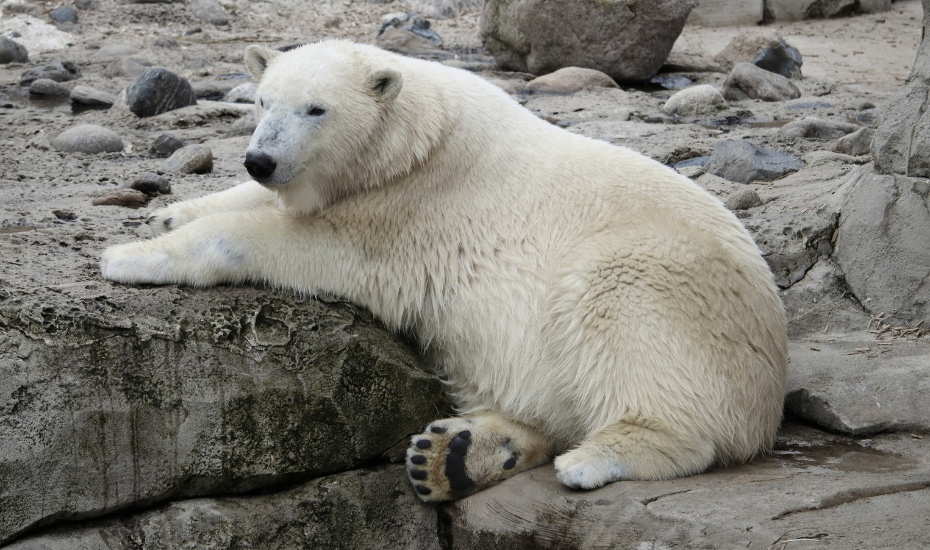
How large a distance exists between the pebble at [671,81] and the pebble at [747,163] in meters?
5.21

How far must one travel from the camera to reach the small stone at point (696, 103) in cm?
804

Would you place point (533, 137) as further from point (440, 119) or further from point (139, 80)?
point (139, 80)

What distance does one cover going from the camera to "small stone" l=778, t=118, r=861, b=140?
6.43m

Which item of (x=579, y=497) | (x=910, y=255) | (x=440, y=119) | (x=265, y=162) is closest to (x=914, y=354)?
(x=910, y=255)

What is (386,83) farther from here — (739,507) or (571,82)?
(571,82)

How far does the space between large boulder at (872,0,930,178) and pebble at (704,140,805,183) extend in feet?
4.78

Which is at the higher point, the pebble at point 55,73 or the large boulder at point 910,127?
the large boulder at point 910,127

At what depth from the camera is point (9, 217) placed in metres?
3.80

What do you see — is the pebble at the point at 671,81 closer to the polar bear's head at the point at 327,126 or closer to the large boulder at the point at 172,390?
the polar bear's head at the point at 327,126

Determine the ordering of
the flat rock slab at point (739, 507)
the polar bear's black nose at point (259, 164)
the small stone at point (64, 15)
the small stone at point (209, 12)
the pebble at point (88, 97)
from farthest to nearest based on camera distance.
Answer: the small stone at point (209, 12), the small stone at point (64, 15), the pebble at point (88, 97), the polar bear's black nose at point (259, 164), the flat rock slab at point (739, 507)

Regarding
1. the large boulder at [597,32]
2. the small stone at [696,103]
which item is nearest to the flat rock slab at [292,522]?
the small stone at [696,103]

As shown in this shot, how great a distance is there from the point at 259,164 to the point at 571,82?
23.1ft

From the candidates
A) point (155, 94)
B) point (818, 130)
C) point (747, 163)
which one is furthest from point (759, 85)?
point (155, 94)

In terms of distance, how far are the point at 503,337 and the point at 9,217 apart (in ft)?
8.40
